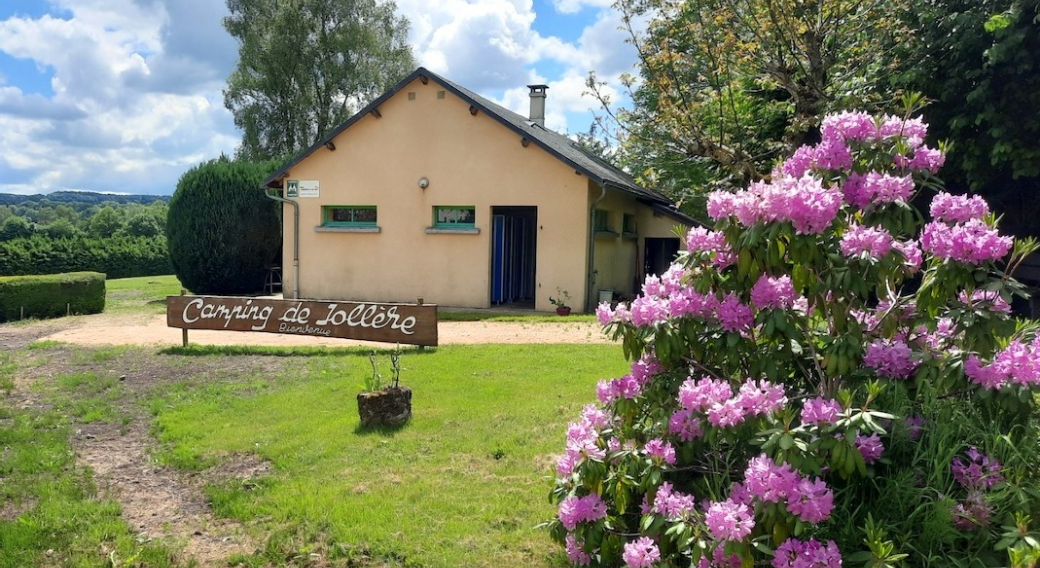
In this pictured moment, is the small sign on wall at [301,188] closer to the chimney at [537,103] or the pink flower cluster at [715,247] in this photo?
the chimney at [537,103]

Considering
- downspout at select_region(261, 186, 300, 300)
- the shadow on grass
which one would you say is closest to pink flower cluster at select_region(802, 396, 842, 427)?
the shadow on grass

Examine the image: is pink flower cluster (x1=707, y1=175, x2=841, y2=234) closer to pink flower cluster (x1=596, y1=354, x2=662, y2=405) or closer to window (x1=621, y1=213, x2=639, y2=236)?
pink flower cluster (x1=596, y1=354, x2=662, y2=405)

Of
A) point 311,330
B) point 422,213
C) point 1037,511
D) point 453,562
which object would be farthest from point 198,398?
point 422,213

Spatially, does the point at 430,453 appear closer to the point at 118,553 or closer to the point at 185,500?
the point at 185,500

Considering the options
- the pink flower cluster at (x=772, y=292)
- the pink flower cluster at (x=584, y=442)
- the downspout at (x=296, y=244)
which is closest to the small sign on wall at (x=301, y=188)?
the downspout at (x=296, y=244)

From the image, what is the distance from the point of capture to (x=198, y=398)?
25.8ft

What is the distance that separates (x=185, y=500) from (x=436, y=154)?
42.7 feet

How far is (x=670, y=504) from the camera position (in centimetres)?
289

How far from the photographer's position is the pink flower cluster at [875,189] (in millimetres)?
3002

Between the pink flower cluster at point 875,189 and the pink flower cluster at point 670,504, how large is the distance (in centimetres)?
142

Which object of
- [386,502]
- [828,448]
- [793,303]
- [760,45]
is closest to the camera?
[828,448]

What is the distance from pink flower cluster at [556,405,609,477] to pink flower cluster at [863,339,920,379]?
1.26 metres

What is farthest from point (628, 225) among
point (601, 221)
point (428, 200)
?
point (428, 200)

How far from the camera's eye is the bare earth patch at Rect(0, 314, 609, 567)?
14.5 feet
